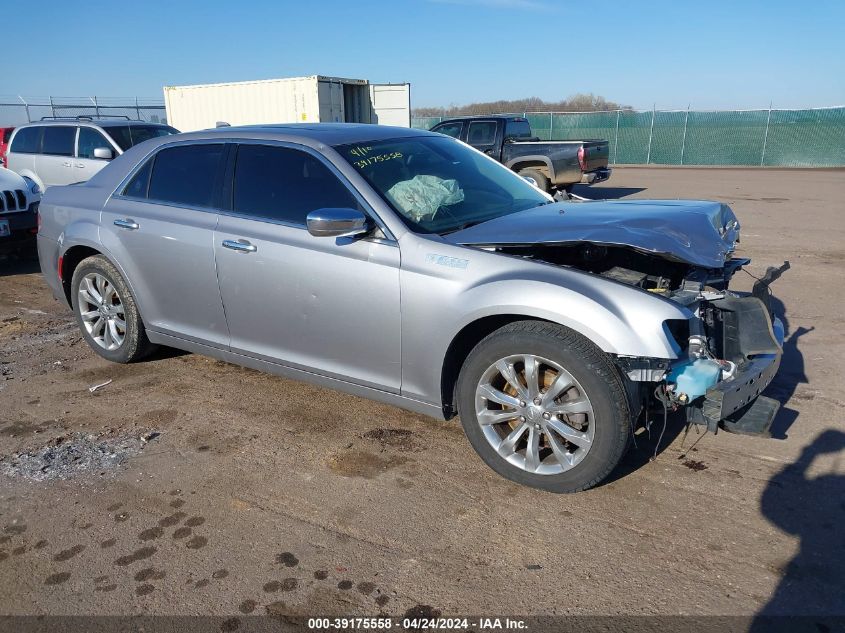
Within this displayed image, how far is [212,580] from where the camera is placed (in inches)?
109

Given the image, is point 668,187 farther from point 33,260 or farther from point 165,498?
point 165,498

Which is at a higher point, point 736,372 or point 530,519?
point 736,372

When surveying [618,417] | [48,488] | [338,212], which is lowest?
[48,488]

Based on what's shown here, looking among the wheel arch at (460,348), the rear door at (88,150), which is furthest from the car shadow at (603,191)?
the wheel arch at (460,348)

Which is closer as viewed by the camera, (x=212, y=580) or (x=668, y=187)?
(x=212, y=580)

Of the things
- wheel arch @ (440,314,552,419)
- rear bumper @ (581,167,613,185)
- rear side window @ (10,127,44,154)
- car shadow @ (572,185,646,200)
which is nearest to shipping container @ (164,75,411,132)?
car shadow @ (572,185,646,200)

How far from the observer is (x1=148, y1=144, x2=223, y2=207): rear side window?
175 inches

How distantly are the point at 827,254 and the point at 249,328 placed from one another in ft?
26.2

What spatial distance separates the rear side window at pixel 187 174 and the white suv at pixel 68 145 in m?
6.55

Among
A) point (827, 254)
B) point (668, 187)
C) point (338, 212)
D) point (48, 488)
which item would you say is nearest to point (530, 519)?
point (338, 212)

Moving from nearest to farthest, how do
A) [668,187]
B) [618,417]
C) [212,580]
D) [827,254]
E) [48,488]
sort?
[212,580] < [618,417] < [48,488] < [827,254] < [668,187]

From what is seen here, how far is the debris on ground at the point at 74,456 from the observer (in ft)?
12.2

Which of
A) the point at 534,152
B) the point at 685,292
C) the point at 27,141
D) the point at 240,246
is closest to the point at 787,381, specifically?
the point at 685,292

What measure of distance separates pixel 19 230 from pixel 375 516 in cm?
741
